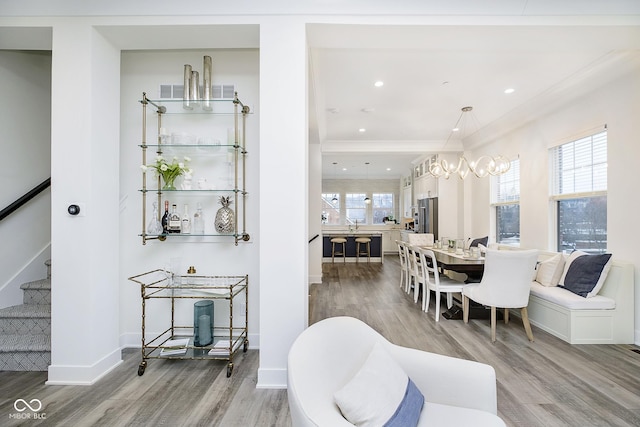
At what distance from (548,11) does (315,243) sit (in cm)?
482

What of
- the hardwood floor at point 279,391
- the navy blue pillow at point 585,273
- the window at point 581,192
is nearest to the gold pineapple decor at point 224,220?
the hardwood floor at point 279,391

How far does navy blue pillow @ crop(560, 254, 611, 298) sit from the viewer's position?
323 centimetres

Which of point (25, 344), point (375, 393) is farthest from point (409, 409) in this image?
point (25, 344)

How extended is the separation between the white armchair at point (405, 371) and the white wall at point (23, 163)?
317 centimetres

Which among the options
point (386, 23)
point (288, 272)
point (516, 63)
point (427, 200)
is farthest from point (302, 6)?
point (427, 200)

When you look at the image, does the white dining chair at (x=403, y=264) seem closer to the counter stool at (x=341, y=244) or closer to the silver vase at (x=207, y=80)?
the counter stool at (x=341, y=244)

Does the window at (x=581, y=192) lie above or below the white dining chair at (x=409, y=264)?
above

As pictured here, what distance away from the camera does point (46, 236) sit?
3.19 m

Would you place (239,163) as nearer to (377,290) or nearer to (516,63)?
(516,63)

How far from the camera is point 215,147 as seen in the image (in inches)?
109

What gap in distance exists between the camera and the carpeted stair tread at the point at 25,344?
2473mm

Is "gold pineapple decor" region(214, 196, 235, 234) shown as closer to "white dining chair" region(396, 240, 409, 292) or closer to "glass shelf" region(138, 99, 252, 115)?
"glass shelf" region(138, 99, 252, 115)

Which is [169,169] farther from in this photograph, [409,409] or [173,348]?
[409,409]

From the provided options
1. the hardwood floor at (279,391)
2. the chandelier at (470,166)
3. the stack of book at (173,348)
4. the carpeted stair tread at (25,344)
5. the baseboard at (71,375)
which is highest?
the chandelier at (470,166)
